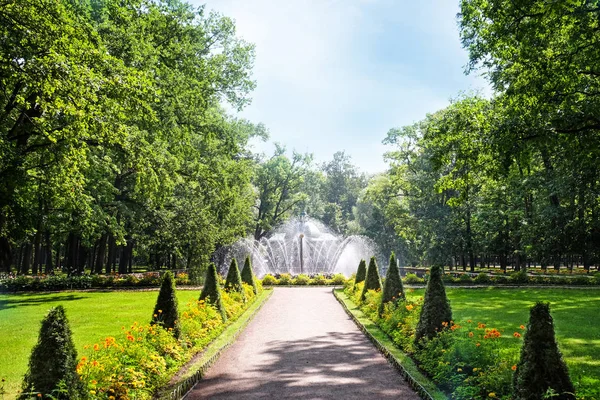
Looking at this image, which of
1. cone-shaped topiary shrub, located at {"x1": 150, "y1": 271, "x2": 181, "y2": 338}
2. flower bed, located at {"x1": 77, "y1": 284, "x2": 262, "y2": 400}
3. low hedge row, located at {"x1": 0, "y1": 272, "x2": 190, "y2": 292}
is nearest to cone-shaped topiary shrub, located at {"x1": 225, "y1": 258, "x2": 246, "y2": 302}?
flower bed, located at {"x1": 77, "y1": 284, "x2": 262, "y2": 400}

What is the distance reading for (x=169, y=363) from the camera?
872 centimetres

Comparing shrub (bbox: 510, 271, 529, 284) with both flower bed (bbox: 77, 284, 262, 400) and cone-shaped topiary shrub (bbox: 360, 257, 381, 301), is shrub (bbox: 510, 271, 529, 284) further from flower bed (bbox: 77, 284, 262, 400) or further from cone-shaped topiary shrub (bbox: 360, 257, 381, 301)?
flower bed (bbox: 77, 284, 262, 400)

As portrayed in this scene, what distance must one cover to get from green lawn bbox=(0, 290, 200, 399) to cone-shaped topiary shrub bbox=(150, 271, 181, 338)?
2441 mm

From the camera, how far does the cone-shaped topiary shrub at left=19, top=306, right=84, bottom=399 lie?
507cm

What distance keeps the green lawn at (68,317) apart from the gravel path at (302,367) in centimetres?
359

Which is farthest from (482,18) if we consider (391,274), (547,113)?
(391,274)

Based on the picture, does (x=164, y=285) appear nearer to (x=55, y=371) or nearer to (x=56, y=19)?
(x=55, y=371)

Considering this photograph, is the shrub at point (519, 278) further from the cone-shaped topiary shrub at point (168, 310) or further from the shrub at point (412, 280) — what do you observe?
the cone-shaped topiary shrub at point (168, 310)

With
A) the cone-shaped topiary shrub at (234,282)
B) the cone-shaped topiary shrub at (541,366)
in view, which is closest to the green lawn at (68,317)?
the cone-shaped topiary shrub at (234,282)

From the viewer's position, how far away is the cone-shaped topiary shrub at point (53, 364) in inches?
200

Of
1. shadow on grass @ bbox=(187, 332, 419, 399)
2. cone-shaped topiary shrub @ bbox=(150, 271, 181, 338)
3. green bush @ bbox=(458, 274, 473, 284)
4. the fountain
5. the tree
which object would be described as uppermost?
the tree

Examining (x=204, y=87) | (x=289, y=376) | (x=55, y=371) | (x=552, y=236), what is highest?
(x=204, y=87)

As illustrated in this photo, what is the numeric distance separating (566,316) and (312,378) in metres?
12.2

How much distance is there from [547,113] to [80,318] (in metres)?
17.9
